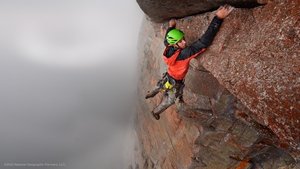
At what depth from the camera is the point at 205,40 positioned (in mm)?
9359

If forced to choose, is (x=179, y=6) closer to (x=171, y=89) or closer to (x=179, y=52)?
(x=179, y=52)

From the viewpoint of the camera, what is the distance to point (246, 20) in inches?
328

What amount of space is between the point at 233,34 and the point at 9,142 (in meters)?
42.6

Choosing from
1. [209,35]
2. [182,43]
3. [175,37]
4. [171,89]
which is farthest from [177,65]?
[209,35]

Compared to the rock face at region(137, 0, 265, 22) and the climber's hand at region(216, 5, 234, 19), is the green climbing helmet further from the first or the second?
the climber's hand at region(216, 5, 234, 19)

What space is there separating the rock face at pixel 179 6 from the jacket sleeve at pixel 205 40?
505 millimetres

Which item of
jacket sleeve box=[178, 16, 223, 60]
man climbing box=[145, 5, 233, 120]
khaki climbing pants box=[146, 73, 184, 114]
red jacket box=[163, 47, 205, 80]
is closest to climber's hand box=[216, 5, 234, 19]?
man climbing box=[145, 5, 233, 120]

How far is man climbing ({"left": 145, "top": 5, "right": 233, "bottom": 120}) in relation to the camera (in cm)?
900

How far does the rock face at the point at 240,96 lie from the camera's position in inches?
281

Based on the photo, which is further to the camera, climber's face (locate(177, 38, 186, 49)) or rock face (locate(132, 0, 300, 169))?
climber's face (locate(177, 38, 186, 49))

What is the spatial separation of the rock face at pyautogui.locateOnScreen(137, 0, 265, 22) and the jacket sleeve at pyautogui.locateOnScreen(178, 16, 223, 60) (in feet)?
1.66

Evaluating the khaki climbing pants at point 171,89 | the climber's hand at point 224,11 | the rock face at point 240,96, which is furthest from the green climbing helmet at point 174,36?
the khaki climbing pants at point 171,89

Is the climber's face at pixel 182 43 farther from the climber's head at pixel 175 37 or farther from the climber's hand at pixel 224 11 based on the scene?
the climber's hand at pixel 224 11

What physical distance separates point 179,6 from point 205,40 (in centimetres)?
152
